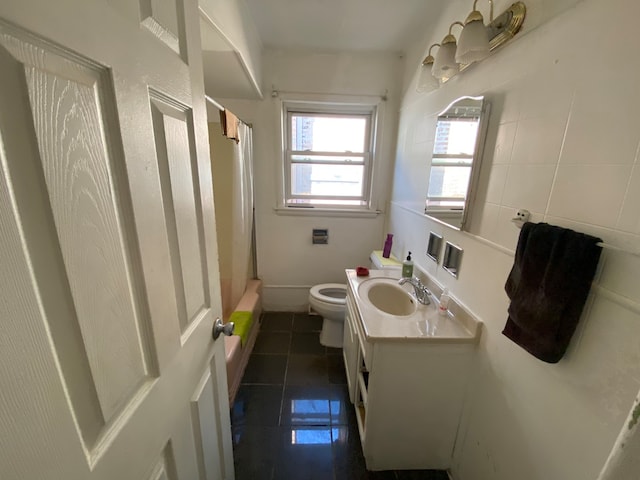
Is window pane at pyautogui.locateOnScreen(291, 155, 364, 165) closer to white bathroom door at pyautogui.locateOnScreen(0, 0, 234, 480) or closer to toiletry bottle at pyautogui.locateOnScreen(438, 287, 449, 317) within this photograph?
toiletry bottle at pyautogui.locateOnScreen(438, 287, 449, 317)

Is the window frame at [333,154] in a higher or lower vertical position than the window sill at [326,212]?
higher

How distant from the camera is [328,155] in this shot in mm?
2566

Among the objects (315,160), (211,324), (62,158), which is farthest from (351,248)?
(62,158)

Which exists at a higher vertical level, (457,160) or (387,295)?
(457,160)

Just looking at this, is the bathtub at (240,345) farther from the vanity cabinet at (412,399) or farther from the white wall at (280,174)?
the vanity cabinet at (412,399)

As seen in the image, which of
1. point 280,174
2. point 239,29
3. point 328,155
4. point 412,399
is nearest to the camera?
point 412,399

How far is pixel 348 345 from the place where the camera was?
72.1 inches

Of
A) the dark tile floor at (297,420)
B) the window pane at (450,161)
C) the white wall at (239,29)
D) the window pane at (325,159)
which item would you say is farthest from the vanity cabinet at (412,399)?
the window pane at (325,159)

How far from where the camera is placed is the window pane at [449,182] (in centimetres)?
130

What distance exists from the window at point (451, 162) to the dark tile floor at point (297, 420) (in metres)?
1.37

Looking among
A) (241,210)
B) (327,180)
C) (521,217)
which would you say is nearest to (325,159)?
(327,180)

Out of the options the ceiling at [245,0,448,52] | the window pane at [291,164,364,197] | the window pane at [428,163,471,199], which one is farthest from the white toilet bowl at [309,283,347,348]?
the ceiling at [245,0,448,52]

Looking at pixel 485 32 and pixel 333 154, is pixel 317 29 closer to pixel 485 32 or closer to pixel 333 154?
pixel 333 154

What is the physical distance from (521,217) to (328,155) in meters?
1.88
